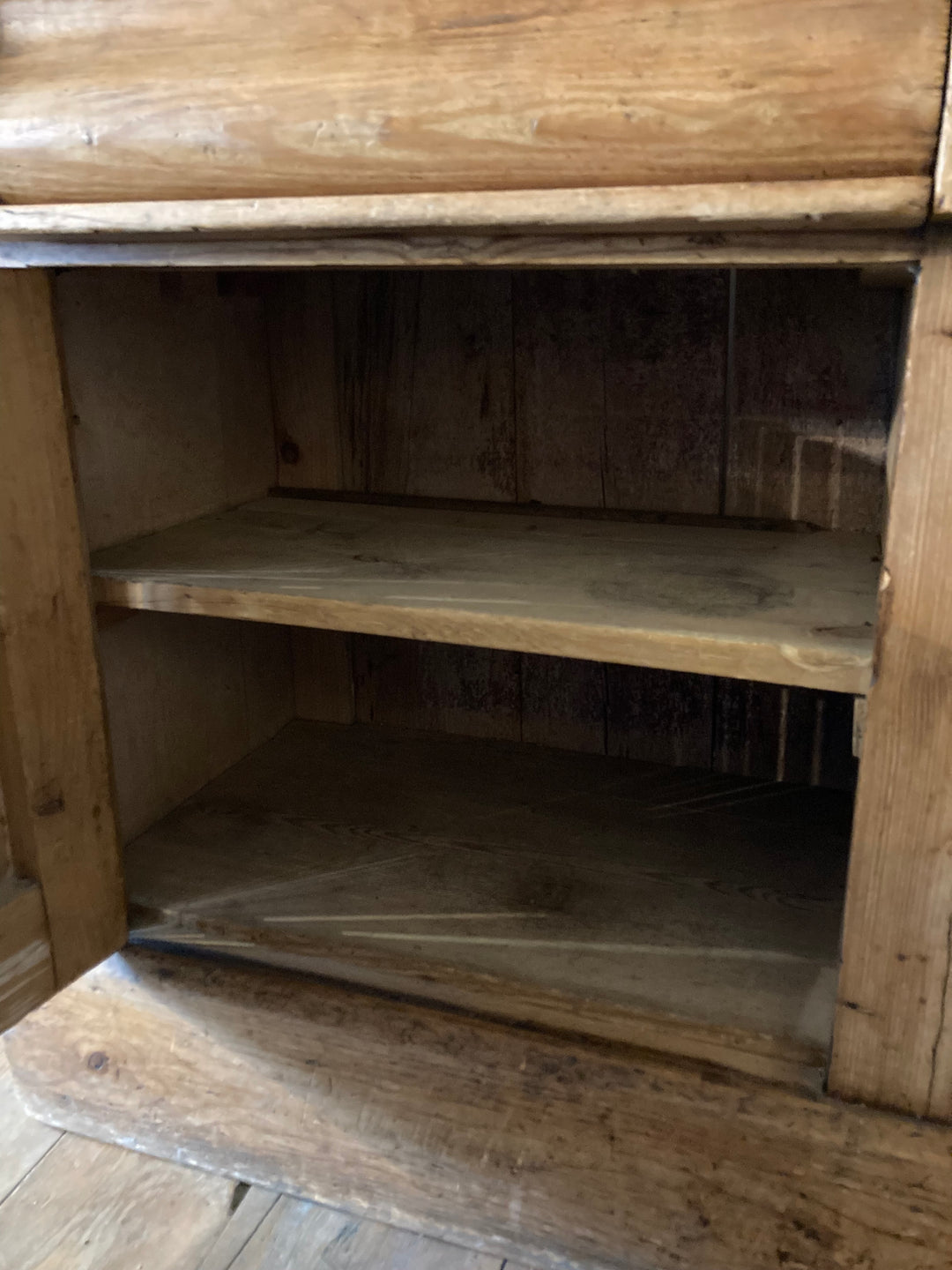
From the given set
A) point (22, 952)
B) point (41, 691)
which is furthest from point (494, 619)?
point (22, 952)

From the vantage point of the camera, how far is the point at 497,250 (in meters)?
0.72

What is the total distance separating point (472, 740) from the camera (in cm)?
147

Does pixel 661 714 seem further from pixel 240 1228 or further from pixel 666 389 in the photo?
pixel 240 1228

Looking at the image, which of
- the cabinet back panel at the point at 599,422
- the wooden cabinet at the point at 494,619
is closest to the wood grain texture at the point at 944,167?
the wooden cabinet at the point at 494,619

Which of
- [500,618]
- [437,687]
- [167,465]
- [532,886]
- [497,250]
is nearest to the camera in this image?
[497,250]

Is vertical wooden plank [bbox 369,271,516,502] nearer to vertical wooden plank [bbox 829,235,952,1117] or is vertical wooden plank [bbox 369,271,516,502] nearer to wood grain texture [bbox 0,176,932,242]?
wood grain texture [bbox 0,176,932,242]

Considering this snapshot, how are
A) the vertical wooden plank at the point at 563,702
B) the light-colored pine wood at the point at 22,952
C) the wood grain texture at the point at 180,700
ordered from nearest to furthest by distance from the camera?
the light-colored pine wood at the point at 22,952 → the wood grain texture at the point at 180,700 → the vertical wooden plank at the point at 563,702

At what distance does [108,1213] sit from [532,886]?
49 centimetres

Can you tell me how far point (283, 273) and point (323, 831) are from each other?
27.8 inches

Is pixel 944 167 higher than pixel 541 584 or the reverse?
higher

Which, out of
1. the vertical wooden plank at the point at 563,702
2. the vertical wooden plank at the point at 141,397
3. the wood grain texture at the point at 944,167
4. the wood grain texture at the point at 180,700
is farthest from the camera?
the vertical wooden plank at the point at 563,702

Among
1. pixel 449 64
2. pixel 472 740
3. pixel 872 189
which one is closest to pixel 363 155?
pixel 449 64

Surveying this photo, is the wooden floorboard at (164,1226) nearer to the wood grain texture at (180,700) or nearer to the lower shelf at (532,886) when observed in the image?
the lower shelf at (532,886)

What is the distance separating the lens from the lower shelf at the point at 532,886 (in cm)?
93
